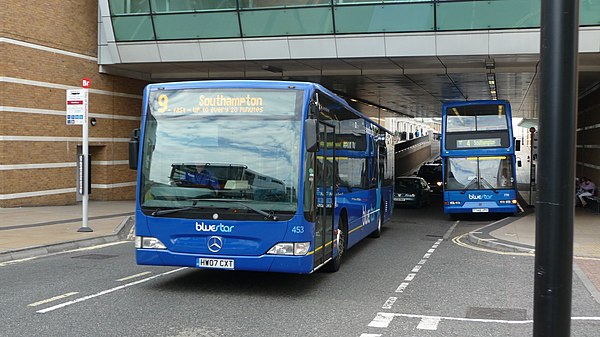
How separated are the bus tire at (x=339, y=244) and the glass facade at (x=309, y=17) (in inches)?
442

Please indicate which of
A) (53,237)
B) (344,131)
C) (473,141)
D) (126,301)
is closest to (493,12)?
(473,141)

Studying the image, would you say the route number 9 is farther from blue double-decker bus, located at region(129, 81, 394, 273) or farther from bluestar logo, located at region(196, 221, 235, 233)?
bluestar logo, located at region(196, 221, 235, 233)

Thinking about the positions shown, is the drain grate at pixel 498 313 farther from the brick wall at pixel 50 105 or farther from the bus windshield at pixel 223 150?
the brick wall at pixel 50 105

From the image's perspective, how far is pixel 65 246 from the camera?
12.6 metres

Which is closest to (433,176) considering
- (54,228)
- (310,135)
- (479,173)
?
(479,173)

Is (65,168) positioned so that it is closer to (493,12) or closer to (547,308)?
(493,12)

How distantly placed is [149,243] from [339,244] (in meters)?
3.37

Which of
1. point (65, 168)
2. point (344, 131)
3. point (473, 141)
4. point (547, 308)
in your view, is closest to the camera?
point (547, 308)

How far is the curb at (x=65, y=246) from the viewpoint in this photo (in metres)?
11.2

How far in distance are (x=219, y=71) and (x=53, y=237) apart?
1319cm

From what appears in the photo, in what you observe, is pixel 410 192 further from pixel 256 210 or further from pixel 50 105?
pixel 256 210

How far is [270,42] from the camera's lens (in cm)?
2147

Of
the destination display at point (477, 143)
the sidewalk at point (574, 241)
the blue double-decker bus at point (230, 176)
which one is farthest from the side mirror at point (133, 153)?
the destination display at point (477, 143)

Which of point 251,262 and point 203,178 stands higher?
point 203,178
